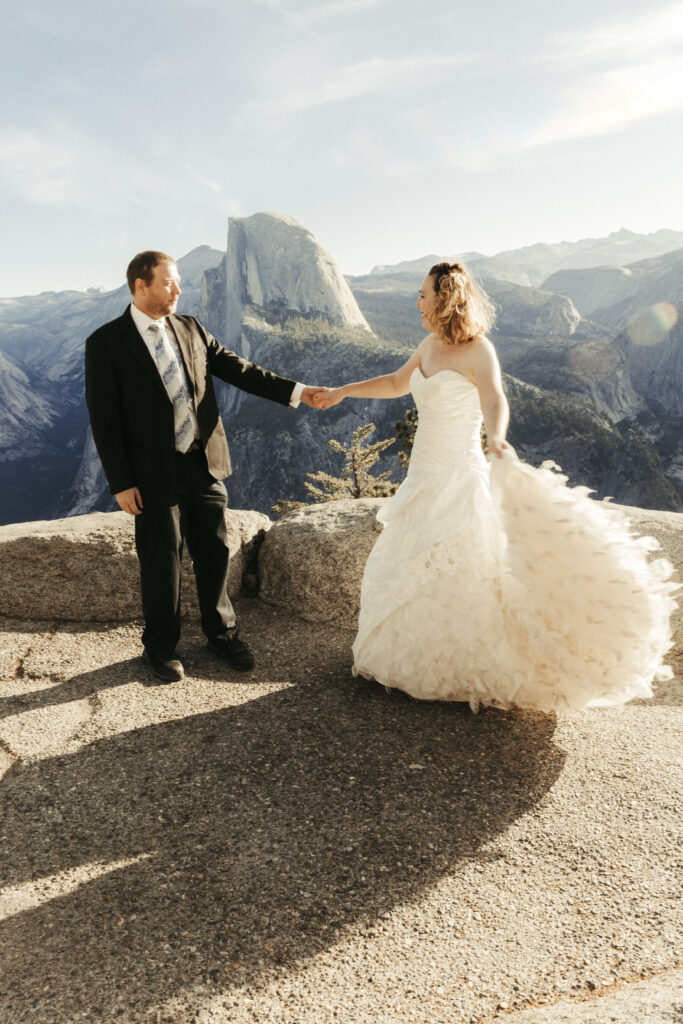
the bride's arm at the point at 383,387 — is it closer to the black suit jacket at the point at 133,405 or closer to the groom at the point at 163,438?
the groom at the point at 163,438

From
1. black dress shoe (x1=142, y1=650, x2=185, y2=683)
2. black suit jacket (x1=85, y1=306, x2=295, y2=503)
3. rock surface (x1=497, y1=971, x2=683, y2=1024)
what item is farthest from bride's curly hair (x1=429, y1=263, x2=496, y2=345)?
rock surface (x1=497, y1=971, x2=683, y2=1024)

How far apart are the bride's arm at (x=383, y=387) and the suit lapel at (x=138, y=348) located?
1102 millimetres

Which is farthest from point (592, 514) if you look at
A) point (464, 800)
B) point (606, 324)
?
point (606, 324)

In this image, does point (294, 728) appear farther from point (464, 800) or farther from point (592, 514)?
point (592, 514)

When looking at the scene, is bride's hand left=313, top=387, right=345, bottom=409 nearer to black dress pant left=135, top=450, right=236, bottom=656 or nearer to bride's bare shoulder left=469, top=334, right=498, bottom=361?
black dress pant left=135, top=450, right=236, bottom=656

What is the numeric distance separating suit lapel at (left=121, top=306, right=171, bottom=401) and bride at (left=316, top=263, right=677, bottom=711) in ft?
5.06

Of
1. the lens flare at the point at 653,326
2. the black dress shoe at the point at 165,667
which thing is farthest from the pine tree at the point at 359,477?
the lens flare at the point at 653,326

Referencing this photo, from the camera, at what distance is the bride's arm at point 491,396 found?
300 centimetres

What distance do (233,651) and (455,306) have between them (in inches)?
104

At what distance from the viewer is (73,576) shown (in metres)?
4.91

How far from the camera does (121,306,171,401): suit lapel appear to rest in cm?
352

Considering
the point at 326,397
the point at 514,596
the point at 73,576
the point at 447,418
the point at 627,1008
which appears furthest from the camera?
the point at 73,576

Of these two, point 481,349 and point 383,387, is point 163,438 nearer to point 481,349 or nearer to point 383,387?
point 383,387

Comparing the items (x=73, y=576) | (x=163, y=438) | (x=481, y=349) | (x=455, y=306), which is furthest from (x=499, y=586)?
(x=73, y=576)
